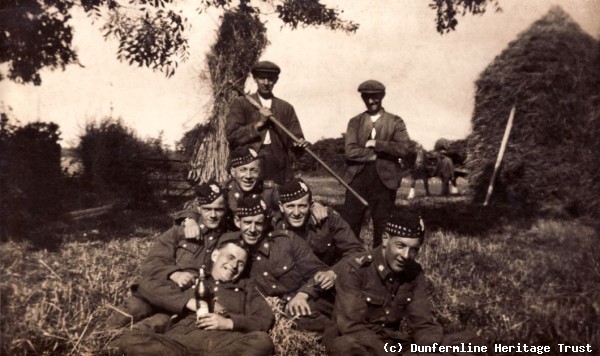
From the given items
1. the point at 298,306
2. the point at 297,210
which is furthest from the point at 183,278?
the point at 297,210

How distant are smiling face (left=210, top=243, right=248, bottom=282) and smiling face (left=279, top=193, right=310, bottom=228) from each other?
60 cm

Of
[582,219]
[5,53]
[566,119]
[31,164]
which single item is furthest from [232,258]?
[566,119]

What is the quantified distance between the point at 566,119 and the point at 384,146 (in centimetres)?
650

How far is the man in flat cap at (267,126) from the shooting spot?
16.5 ft

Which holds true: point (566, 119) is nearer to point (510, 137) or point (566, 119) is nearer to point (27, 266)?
point (510, 137)

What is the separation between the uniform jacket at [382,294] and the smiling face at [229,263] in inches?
28.4

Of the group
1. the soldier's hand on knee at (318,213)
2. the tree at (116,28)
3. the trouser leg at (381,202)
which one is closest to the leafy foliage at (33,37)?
the tree at (116,28)

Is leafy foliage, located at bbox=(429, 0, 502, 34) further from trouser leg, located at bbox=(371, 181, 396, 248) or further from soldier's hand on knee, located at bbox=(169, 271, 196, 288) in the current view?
soldier's hand on knee, located at bbox=(169, 271, 196, 288)

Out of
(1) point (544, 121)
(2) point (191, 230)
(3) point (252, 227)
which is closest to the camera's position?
(3) point (252, 227)

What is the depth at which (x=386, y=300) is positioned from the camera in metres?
3.51

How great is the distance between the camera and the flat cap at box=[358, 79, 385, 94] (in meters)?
5.15

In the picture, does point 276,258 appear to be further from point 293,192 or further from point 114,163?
point 114,163

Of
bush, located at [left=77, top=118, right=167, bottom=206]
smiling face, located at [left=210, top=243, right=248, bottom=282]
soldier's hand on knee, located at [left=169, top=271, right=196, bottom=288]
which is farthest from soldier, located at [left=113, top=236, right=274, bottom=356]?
bush, located at [left=77, top=118, right=167, bottom=206]

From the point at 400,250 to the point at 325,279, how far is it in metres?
0.64
